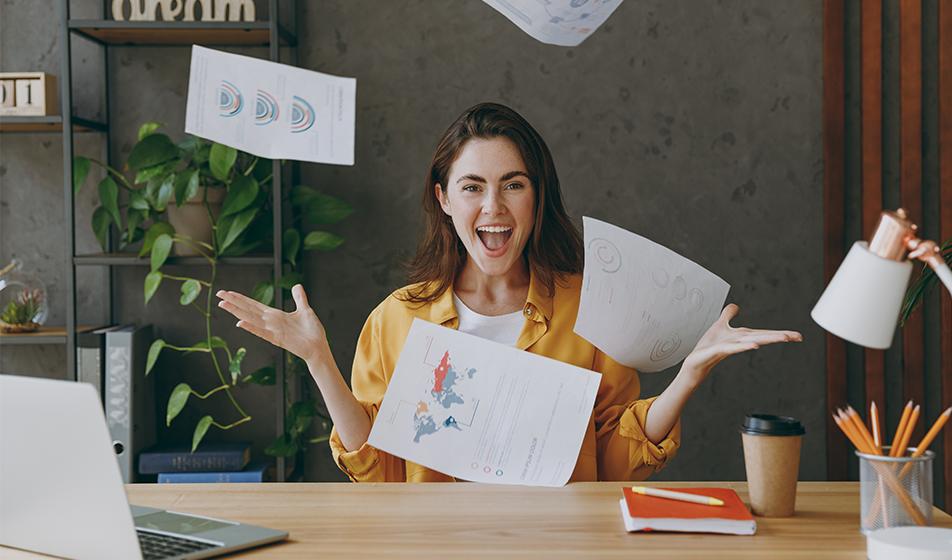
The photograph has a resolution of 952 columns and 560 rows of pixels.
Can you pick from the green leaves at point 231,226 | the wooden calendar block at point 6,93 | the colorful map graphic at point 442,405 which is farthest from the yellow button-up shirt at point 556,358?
the wooden calendar block at point 6,93

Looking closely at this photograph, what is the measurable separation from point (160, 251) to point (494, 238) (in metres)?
1.04

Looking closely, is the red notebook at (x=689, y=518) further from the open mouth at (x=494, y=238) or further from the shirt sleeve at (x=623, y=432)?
the open mouth at (x=494, y=238)

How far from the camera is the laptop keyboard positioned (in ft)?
3.61

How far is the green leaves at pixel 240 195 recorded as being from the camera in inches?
100

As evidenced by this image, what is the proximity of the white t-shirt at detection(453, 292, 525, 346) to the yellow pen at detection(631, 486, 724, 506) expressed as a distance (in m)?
0.68

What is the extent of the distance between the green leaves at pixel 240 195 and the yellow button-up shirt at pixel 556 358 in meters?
0.70

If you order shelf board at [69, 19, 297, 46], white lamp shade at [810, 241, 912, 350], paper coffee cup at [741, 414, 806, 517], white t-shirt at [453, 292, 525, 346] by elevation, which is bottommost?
paper coffee cup at [741, 414, 806, 517]

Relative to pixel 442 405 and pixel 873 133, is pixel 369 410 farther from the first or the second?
pixel 873 133

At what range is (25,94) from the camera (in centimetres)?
261

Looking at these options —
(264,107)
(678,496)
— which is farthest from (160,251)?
(678,496)

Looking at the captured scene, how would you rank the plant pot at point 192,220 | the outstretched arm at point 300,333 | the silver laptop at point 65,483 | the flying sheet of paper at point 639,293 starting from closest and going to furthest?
the silver laptop at point 65,483, the outstretched arm at point 300,333, the flying sheet of paper at point 639,293, the plant pot at point 192,220

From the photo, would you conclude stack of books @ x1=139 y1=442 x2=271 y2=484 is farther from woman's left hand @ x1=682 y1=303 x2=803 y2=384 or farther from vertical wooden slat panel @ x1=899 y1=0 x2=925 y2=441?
vertical wooden slat panel @ x1=899 y1=0 x2=925 y2=441

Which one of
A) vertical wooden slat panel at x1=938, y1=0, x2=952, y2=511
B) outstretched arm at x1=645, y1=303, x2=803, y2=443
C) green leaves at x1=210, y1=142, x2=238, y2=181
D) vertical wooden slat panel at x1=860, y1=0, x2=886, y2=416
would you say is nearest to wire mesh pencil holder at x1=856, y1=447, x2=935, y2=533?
outstretched arm at x1=645, y1=303, x2=803, y2=443

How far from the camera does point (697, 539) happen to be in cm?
120
